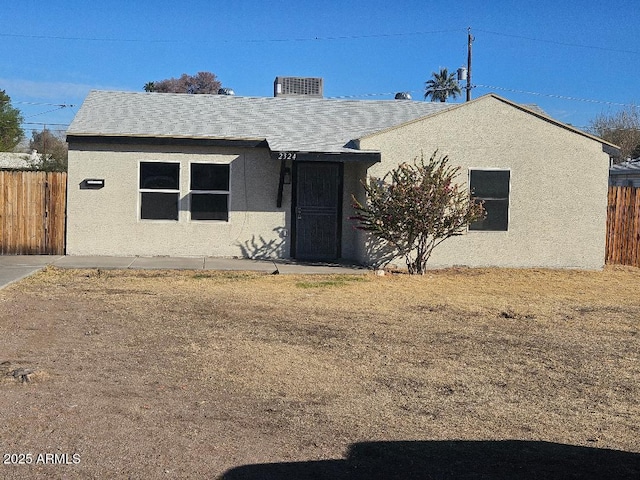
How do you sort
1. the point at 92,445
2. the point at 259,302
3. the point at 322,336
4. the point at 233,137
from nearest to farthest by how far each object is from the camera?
the point at 92,445
the point at 322,336
the point at 259,302
the point at 233,137

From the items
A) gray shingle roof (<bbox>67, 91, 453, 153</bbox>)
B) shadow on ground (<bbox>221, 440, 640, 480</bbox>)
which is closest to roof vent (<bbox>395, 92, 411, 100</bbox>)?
gray shingle roof (<bbox>67, 91, 453, 153</bbox>)

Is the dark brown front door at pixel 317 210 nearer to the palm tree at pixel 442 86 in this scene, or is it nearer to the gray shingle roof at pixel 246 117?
the gray shingle roof at pixel 246 117

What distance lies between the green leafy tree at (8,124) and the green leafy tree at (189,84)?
50.4 ft

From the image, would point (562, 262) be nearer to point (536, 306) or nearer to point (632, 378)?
point (536, 306)

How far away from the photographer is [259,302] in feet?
39.8

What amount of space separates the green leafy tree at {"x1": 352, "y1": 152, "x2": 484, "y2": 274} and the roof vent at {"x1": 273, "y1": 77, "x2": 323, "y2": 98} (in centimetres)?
570

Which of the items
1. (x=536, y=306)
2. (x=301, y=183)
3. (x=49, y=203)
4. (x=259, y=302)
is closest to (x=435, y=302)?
(x=536, y=306)

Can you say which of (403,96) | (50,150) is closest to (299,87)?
(403,96)

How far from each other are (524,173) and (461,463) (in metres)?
12.9

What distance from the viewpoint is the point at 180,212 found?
17.5 meters

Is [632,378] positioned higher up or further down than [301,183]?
further down

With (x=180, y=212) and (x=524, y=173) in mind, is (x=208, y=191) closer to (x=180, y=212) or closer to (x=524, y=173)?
(x=180, y=212)

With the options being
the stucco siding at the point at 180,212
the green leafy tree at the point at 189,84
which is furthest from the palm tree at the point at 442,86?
the stucco siding at the point at 180,212

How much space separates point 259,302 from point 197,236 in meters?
5.92
